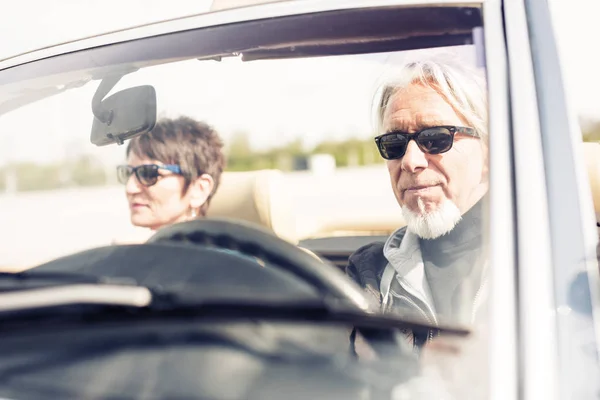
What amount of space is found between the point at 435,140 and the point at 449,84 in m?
0.15

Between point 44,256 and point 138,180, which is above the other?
point 138,180

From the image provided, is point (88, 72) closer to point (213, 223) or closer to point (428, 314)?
point (213, 223)

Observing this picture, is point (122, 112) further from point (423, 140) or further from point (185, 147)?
point (423, 140)

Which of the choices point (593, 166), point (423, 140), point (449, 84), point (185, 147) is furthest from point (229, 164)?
point (593, 166)

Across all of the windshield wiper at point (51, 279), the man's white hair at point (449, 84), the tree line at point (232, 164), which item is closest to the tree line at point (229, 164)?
the tree line at point (232, 164)

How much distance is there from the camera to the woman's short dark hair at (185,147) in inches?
79.3

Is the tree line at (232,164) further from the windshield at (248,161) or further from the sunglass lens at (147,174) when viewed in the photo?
the sunglass lens at (147,174)

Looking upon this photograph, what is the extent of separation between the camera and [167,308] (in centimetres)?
125

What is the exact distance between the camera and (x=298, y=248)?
149 cm

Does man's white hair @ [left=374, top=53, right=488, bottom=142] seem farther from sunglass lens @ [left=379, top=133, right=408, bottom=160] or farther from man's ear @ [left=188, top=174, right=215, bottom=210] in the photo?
man's ear @ [left=188, top=174, right=215, bottom=210]

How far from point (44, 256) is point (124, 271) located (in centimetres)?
32

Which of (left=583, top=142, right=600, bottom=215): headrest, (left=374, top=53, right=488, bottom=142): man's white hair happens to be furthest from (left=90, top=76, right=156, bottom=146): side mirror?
(left=583, top=142, right=600, bottom=215): headrest

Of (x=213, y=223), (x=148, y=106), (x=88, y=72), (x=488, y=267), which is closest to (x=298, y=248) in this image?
(x=213, y=223)

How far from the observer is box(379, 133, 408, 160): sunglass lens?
1829 millimetres
